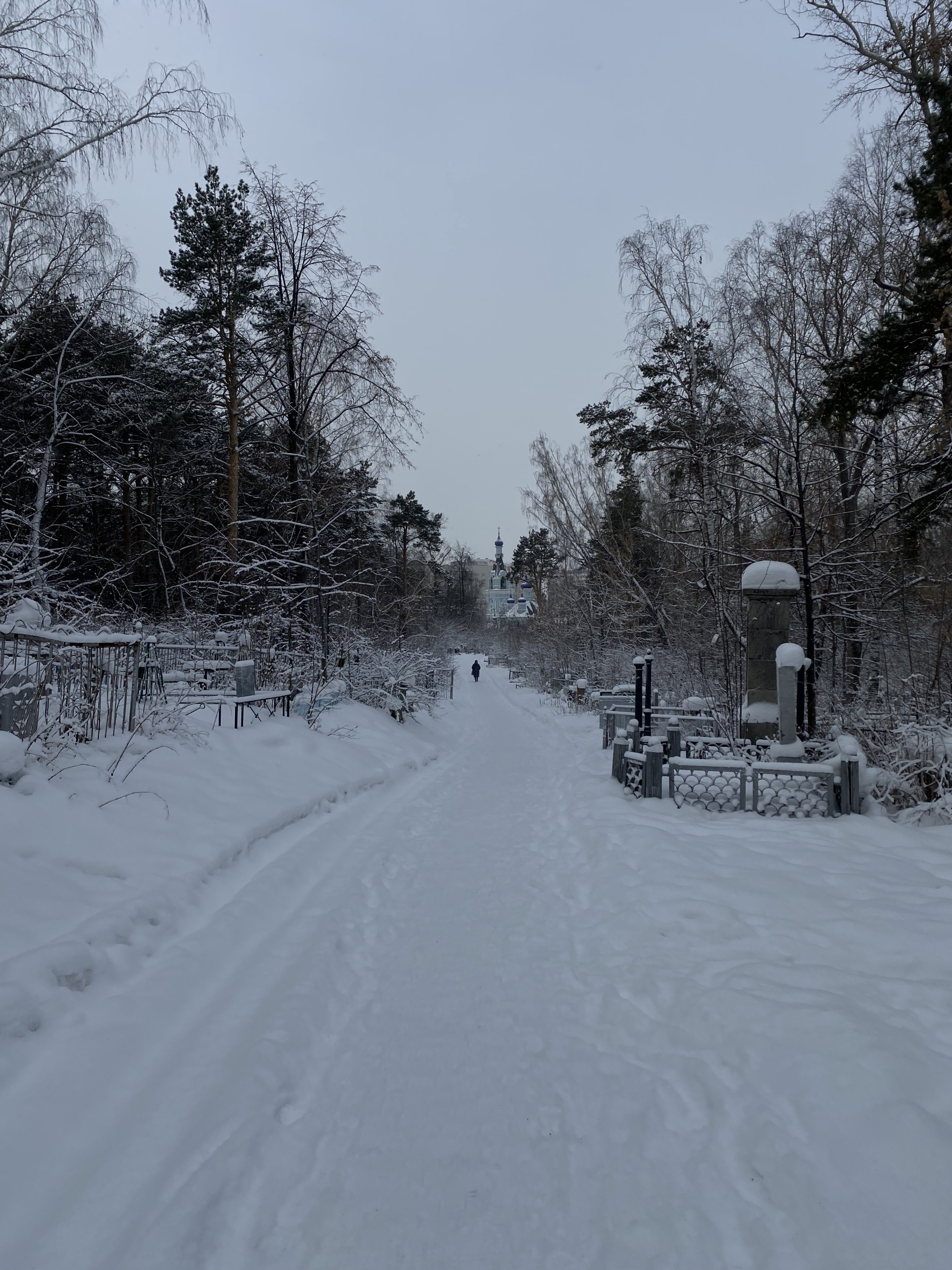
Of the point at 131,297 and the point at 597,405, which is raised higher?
the point at 597,405

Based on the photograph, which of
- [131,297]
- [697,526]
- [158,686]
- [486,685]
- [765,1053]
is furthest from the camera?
[486,685]

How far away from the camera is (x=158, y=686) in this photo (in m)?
10.8

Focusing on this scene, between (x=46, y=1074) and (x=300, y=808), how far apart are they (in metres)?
4.37

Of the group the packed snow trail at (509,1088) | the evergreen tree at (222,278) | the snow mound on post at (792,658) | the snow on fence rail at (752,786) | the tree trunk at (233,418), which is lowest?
the packed snow trail at (509,1088)

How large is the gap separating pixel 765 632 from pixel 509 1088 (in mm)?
8752

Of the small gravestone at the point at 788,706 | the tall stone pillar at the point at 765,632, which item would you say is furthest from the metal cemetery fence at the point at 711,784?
the tall stone pillar at the point at 765,632

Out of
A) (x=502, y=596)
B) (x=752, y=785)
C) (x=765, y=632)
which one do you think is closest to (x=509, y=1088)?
(x=752, y=785)

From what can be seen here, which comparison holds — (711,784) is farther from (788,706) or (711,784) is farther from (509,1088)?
(509,1088)

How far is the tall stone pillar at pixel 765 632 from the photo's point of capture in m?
9.98

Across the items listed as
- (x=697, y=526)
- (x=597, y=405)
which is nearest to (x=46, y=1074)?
(x=697, y=526)

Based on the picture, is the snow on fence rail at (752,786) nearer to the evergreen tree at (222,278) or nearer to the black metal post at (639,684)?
the black metal post at (639,684)

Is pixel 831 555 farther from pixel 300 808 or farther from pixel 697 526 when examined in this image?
pixel 300 808

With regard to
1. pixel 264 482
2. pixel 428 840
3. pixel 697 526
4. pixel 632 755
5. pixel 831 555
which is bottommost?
pixel 428 840

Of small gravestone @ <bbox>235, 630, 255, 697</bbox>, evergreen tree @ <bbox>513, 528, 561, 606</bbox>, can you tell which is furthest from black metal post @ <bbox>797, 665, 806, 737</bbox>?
evergreen tree @ <bbox>513, 528, 561, 606</bbox>
